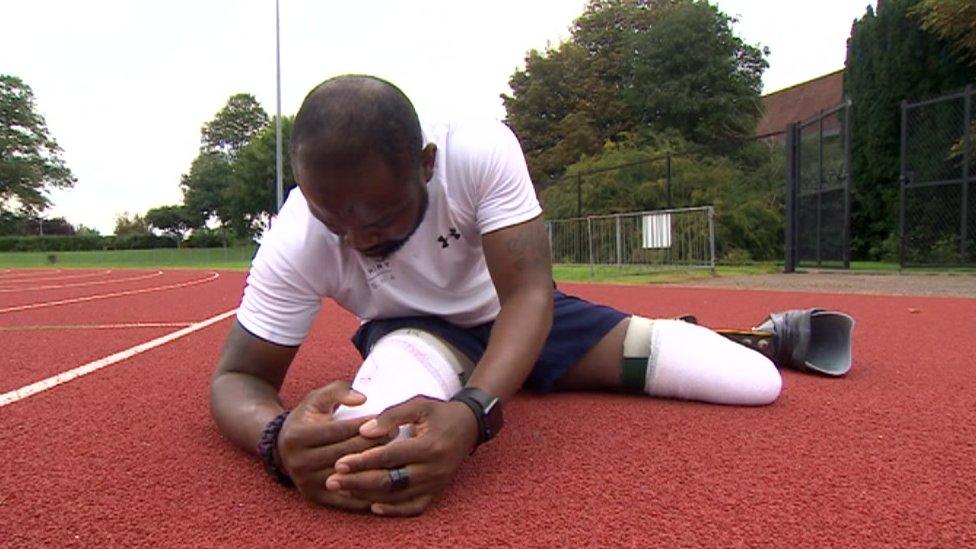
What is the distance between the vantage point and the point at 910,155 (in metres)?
10.9

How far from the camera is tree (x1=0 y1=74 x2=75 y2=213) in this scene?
39875 mm

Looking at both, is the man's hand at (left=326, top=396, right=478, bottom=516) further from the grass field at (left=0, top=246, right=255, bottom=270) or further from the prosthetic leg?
the grass field at (left=0, top=246, right=255, bottom=270)

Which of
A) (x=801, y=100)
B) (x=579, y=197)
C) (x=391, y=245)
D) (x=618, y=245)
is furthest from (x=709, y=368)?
(x=801, y=100)

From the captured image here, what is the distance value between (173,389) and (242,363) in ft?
3.37

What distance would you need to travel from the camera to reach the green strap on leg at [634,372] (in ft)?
7.29

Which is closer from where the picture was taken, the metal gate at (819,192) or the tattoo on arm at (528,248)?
the tattoo on arm at (528,248)

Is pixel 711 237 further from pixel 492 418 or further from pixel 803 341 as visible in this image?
pixel 492 418

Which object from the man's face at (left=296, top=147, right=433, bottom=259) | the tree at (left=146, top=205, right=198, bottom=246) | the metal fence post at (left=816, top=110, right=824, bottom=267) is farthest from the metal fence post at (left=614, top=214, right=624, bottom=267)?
the tree at (left=146, top=205, right=198, bottom=246)

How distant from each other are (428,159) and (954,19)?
46.8 feet

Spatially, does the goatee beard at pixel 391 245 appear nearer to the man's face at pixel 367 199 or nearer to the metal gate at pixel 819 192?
the man's face at pixel 367 199

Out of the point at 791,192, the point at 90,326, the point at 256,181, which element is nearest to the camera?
the point at 90,326

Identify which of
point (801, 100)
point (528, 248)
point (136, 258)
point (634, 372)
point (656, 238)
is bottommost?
point (136, 258)

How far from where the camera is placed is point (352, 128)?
52.3 inches

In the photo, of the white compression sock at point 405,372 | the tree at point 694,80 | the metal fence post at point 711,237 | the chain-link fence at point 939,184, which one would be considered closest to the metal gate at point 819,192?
the chain-link fence at point 939,184
